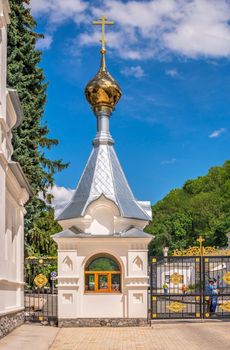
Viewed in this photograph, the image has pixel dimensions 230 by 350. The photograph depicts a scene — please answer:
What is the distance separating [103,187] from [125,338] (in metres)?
4.99

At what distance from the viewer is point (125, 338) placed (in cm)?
1267

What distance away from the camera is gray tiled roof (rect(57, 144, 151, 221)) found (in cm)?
1611

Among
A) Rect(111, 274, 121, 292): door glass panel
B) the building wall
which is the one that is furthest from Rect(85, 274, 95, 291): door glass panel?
Rect(111, 274, 121, 292): door glass panel

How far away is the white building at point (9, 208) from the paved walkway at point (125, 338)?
56cm

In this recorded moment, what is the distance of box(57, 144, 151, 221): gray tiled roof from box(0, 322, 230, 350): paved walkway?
3.13m

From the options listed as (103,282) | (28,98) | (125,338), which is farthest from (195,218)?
(125,338)

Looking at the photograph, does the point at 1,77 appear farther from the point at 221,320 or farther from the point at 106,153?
the point at 221,320

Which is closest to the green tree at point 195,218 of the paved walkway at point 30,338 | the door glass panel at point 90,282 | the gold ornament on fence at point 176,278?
the gold ornament on fence at point 176,278

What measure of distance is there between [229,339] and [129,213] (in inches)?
195

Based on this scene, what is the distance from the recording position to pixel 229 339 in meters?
12.1

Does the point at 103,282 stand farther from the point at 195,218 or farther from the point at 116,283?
the point at 195,218

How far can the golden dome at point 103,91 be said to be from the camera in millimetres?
17594

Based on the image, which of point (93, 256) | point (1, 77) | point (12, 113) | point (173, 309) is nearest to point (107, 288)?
point (93, 256)

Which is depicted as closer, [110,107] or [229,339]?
[229,339]
